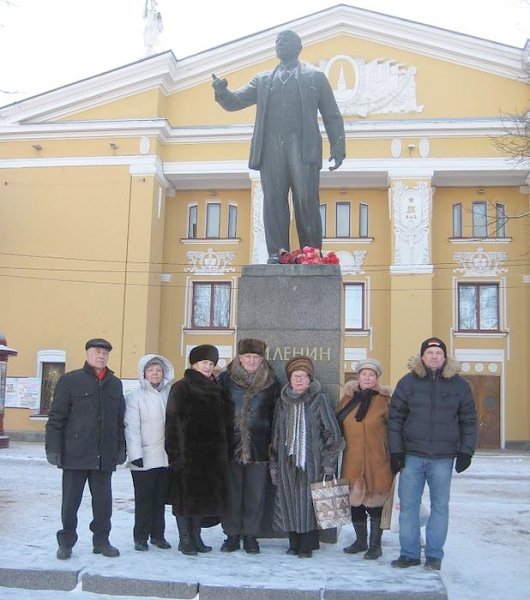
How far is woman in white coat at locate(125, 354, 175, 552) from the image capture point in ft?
19.3

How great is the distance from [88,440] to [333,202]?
2007 cm

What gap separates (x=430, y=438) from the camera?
548 cm

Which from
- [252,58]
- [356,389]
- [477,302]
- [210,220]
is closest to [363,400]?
[356,389]

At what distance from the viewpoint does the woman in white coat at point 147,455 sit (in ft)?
19.3

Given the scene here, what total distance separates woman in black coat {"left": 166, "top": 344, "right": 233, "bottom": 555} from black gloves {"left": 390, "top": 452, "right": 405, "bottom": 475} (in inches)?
48.7

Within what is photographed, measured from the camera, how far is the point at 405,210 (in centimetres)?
2333

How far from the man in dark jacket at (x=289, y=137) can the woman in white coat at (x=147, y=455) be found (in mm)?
1914

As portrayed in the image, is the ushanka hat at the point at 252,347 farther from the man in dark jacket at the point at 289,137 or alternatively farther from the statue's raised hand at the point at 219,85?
the statue's raised hand at the point at 219,85

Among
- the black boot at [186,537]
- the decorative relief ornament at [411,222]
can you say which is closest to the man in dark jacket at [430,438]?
the black boot at [186,537]

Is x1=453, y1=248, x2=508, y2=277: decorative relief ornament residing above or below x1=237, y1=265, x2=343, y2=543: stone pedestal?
above

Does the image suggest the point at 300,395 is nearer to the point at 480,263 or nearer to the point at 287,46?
the point at 287,46

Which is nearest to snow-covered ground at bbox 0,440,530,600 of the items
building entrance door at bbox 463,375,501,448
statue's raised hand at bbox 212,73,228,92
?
statue's raised hand at bbox 212,73,228,92

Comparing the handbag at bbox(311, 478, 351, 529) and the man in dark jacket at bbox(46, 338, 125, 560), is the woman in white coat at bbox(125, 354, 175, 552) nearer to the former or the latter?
the man in dark jacket at bbox(46, 338, 125, 560)

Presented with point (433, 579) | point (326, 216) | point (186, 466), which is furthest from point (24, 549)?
point (326, 216)
